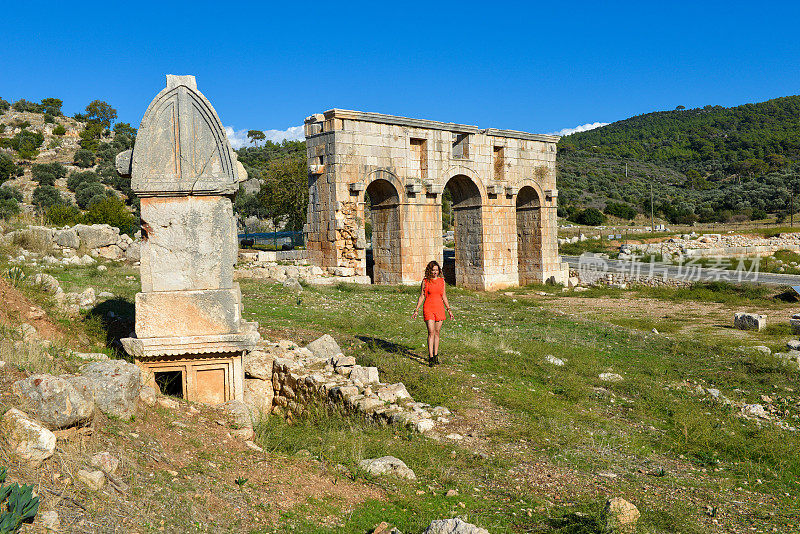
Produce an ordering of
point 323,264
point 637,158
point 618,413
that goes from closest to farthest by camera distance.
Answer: point 618,413 < point 323,264 < point 637,158

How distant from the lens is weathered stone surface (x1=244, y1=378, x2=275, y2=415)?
22.9ft

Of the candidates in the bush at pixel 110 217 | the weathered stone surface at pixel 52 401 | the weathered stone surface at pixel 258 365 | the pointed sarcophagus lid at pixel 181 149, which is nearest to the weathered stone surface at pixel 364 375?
the weathered stone surface at pixel 258 365

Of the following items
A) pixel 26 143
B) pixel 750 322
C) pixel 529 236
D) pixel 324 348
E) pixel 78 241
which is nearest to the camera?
pixel 324 348

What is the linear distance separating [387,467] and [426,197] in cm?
1460

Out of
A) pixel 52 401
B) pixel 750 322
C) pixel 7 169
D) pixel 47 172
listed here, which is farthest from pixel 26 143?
pixel 52 401

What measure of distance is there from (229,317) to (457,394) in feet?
8.93

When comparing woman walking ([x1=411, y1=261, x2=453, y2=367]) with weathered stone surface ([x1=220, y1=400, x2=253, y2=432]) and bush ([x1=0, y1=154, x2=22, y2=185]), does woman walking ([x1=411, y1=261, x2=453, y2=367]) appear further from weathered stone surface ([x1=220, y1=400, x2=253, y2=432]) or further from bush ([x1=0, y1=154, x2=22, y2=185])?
bush ([x1=0, y1=154, x2=22, y2=185])

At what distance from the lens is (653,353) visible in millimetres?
9891

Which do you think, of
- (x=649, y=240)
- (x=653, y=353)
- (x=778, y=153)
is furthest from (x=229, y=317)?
(x=778, y=153)

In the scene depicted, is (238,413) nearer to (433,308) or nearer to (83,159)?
(433,308)

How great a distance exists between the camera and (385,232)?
1894 centimetres

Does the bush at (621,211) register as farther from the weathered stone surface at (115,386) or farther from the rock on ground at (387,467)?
the weathered stone surface at (115,386)

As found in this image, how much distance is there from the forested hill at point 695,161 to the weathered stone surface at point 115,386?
48.6 m

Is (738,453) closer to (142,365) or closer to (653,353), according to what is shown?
(653,353)
